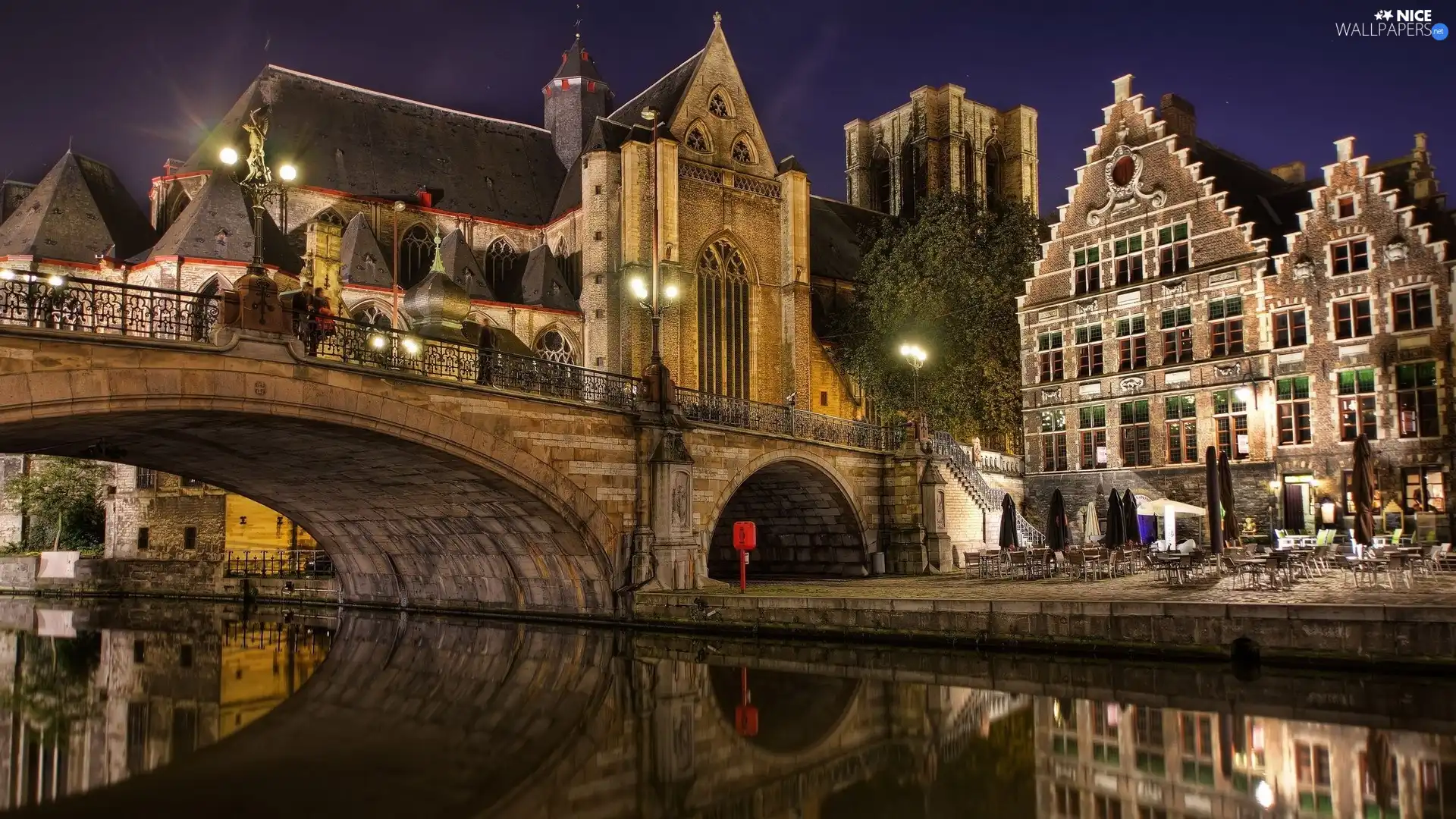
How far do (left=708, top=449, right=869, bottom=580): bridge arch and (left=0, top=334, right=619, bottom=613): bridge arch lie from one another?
6404 mm

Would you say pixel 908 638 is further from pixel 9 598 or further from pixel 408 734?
pixel 9 598

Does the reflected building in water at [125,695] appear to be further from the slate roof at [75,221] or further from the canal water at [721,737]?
the slate roof at [75,221]

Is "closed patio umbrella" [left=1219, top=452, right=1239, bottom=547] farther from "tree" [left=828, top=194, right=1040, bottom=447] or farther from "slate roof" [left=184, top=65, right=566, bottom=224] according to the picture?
"slate roof" [left=184, top=65, right=566, bottom=224]

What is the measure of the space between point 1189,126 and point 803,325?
15646 mm

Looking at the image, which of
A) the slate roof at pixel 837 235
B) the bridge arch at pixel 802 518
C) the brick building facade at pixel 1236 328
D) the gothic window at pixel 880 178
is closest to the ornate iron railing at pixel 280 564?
the bridge arch at pixel 802 518

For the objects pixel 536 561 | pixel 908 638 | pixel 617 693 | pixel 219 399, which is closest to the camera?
pixel 617 693

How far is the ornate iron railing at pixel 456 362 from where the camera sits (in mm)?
18344

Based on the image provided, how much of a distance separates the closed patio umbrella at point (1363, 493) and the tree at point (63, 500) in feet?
119

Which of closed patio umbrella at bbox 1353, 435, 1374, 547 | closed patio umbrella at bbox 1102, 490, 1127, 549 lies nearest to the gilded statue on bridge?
closed patio umbrella at bbox 1102, 490, 1127, 549

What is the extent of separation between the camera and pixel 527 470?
20.7 m

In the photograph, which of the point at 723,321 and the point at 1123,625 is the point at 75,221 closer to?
the point at 723,321

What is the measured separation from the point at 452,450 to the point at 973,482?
1771 cm

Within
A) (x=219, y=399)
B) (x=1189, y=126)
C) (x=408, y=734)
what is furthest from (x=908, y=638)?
(x=1189, y=126)

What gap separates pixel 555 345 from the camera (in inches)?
1667
